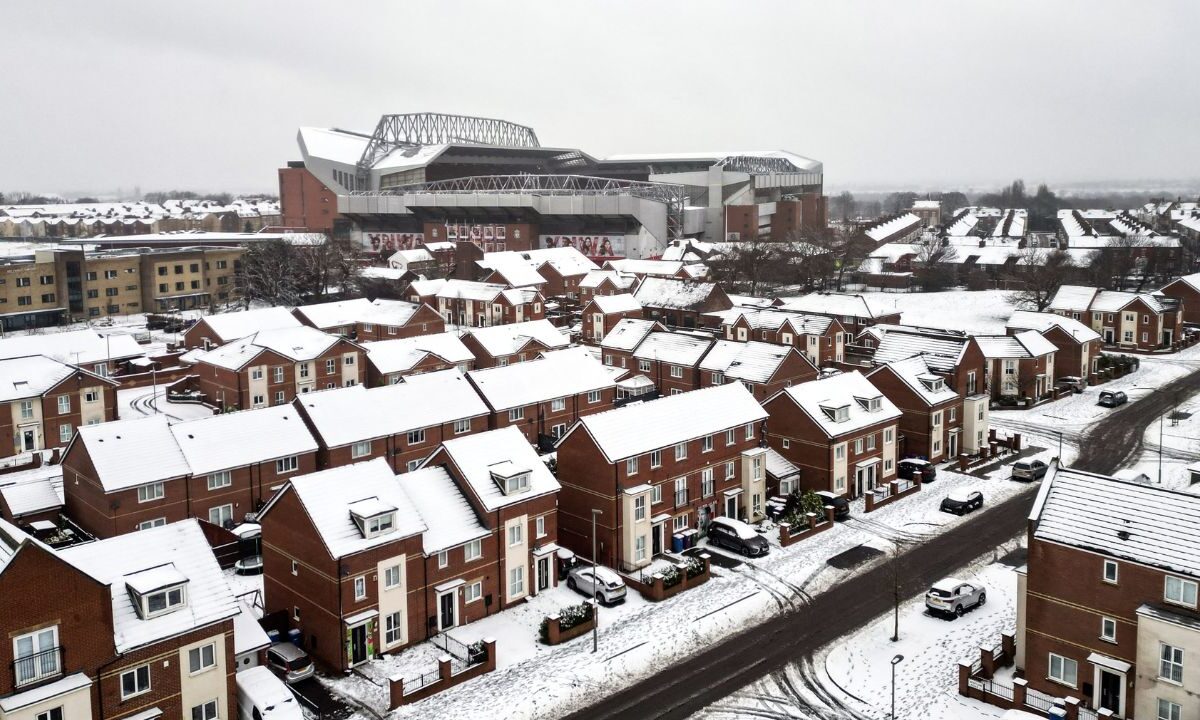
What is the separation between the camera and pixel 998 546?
34.2 m

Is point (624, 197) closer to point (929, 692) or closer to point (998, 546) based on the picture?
point (998, 546)

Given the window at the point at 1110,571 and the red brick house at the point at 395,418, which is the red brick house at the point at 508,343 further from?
the window at the point at 1110,571

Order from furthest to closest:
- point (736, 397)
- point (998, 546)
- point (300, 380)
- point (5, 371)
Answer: point (300, 380), point (5, 371), point (736, 397), point (998, 546)

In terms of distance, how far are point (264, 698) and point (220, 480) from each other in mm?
15952

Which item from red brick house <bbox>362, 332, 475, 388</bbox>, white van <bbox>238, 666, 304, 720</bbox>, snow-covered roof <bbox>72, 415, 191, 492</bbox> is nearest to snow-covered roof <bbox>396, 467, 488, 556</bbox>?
white van <bbox>238, 666, 304, 720</bbox>

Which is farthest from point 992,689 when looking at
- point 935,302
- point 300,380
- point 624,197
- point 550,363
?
point 624,197

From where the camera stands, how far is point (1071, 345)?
5997cm

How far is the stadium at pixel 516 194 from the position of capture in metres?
118

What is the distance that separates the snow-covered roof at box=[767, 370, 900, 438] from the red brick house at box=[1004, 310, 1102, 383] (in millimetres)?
21748

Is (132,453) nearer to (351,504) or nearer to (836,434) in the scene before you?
(351,504)

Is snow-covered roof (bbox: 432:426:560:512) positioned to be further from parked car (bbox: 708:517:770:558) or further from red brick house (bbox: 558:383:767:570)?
parked car (bbox: 708:517:770:558)

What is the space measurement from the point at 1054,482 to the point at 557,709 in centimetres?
1418

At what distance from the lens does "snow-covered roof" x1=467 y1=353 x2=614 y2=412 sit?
46.2 metres

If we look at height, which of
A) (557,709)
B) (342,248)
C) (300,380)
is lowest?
(557,709)
